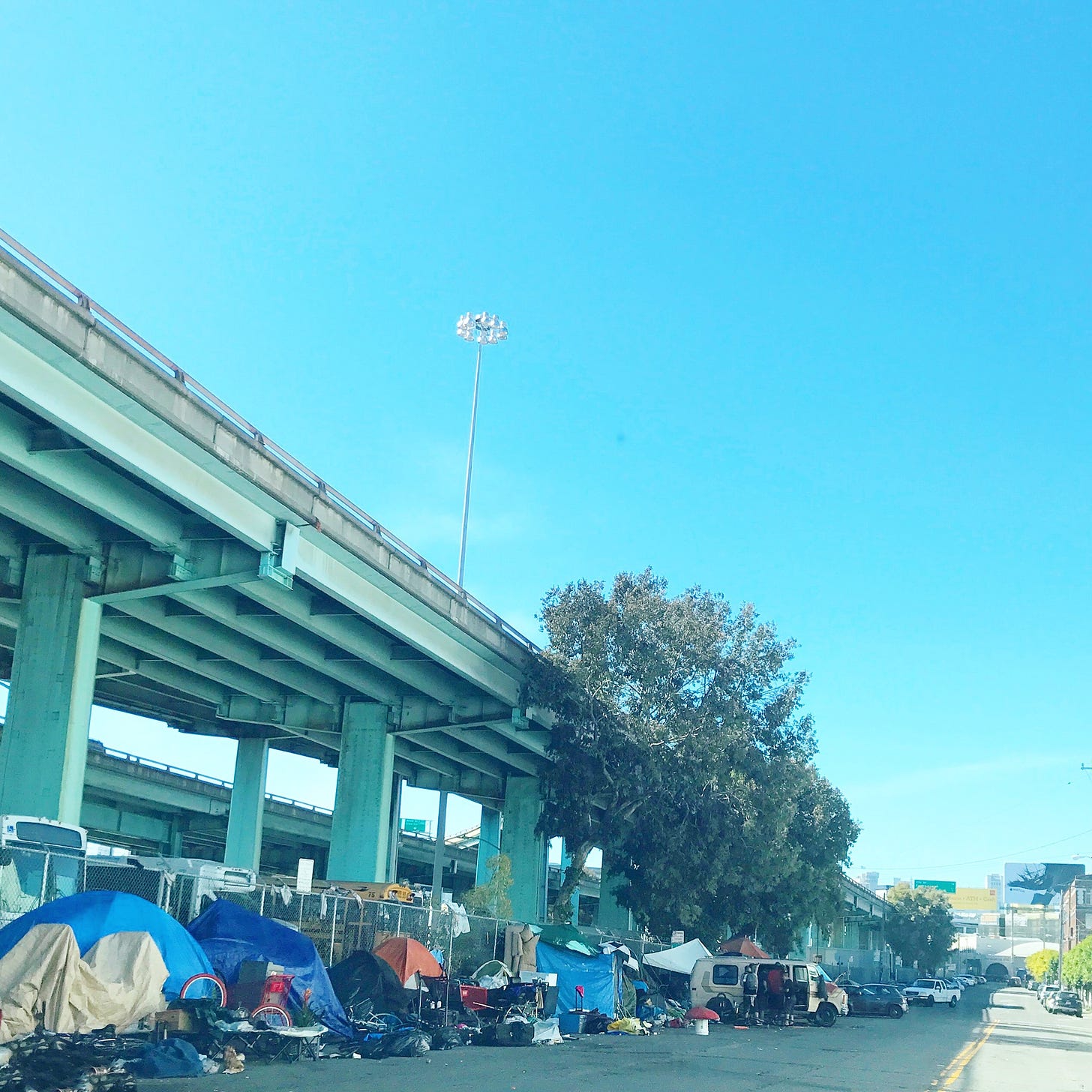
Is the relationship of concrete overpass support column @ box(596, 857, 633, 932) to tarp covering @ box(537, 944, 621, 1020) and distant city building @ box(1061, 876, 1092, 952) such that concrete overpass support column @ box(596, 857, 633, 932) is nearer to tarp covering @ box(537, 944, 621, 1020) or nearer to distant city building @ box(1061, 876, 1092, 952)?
tarp covering @ box(537, 944, 621, 1020)

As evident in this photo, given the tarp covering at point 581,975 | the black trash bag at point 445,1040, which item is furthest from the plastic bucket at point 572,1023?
the black trash bag at point 445,1040

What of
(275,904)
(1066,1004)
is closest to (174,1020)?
(275,904)

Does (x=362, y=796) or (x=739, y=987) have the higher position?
(x=362, y=796)

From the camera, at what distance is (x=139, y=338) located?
1980 centimetres

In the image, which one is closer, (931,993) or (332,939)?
(332,939)

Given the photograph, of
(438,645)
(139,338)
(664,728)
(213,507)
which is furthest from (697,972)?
(139,338)

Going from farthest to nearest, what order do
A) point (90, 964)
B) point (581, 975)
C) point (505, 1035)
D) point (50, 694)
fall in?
point (581, 975), point (50, 694), point (505, 1035), point (90, 964)

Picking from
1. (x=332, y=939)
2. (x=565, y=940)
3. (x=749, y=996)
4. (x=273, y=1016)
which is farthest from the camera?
(x=749, y=996)

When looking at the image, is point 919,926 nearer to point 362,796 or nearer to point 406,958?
point 362,796

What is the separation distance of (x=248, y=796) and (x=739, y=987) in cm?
1922

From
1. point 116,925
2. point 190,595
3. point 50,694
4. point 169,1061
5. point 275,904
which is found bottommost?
point 169,1061

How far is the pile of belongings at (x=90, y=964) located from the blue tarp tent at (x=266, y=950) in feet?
4.58

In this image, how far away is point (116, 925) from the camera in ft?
54.4

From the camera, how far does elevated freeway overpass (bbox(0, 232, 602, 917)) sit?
Result: 19422 millimetres
